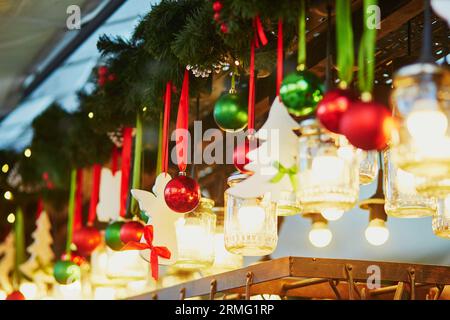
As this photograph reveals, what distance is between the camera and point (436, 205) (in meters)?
2.29

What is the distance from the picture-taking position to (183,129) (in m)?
2.51

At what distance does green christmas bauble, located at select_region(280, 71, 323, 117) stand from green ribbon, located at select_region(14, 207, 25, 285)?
327 centimetres

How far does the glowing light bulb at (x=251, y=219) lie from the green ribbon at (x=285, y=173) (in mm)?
442

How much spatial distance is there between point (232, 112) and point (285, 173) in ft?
1.61

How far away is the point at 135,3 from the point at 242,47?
1172 millimetres

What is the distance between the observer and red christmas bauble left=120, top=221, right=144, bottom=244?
9.59 feet

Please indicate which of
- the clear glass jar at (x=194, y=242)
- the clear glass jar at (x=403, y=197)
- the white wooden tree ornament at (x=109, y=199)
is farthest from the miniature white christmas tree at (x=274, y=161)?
the white wooden tree ornament at (x=109, y=199)

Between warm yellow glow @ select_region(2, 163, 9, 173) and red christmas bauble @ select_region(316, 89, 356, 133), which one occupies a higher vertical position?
warm yellow glow @ select_region(2, 163, 9, 173)

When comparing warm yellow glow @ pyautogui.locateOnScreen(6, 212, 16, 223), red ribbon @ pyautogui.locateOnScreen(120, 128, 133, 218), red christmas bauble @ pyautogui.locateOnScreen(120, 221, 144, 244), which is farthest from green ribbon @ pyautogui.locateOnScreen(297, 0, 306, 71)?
warm yellow glow @ pyautogui.locateOnScreen(6, 212, 16, 223)

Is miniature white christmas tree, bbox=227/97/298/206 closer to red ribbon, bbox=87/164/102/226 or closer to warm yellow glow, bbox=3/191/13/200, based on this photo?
red ribbon, bbox=87/164/102/226

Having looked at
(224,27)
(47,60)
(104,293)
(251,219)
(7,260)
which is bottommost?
(104,293)

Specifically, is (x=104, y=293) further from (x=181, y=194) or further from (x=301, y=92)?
(x=301, y=92)

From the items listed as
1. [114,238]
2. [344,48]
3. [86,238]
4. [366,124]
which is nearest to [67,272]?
[86,238]
